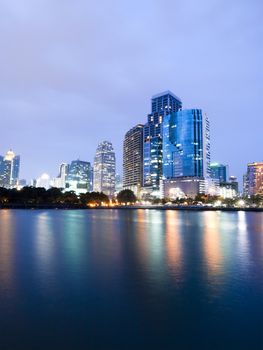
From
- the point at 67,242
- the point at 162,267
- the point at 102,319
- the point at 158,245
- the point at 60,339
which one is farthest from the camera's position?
the point at 67,242

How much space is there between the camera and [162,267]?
25.5m

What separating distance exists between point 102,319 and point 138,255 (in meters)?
17.0

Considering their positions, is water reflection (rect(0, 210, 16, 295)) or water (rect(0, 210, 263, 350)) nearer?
water (rect(0, 210, 263, 350))

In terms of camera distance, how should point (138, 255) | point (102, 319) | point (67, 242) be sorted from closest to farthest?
1. point (102, 319)
2. point (138, 255)
3. point (67, 242)

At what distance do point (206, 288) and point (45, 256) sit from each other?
1665 cm

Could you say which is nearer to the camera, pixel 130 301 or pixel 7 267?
pixel 130 301

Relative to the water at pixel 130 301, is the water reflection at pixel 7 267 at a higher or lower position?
higher

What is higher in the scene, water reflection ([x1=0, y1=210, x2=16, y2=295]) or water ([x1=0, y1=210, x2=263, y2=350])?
water reflection ([x1=0, y1=210, x2=16, y2=295])

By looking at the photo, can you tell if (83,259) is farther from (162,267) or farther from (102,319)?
(102,319)

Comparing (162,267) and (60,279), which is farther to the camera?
(162,267)

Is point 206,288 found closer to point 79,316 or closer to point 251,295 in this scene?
point 251,295

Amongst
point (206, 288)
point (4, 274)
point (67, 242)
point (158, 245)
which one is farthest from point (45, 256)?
point (206, 288)

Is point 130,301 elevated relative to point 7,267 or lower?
lower

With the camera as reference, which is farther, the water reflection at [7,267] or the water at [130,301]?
the water reflection at [7,267]
